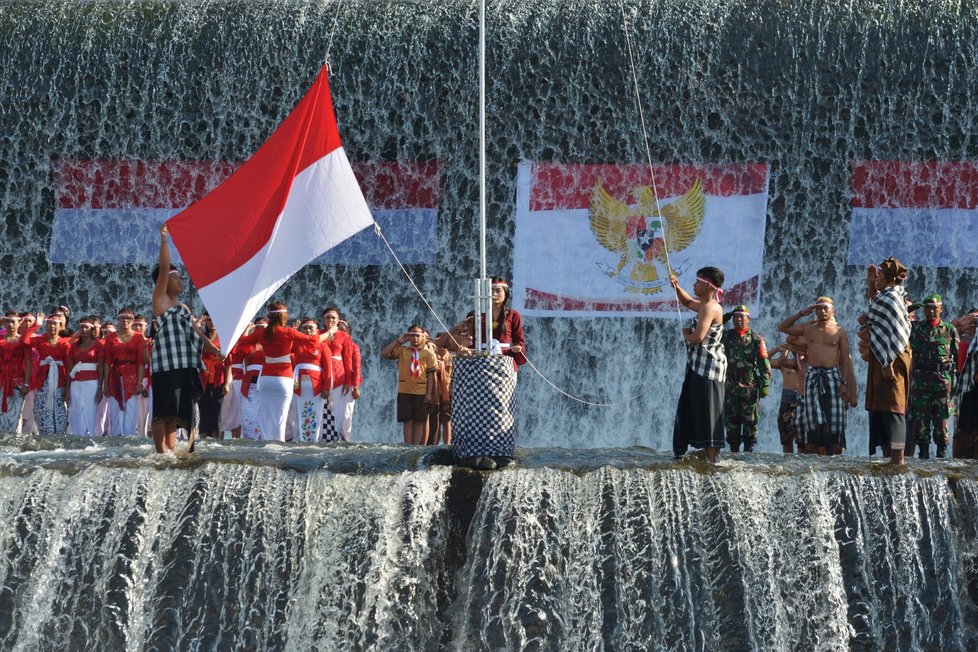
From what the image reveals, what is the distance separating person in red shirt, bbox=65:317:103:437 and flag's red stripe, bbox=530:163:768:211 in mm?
6124

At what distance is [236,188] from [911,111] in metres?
11.3

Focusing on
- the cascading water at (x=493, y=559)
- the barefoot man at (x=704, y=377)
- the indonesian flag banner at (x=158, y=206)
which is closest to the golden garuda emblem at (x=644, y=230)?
the indonesian flag banner at (x=158, y=206)

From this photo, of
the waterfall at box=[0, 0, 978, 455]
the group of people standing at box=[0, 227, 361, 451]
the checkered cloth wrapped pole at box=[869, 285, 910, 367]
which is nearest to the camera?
the checkered cloth wrapped pole at box=[869, 285, 910, 367]

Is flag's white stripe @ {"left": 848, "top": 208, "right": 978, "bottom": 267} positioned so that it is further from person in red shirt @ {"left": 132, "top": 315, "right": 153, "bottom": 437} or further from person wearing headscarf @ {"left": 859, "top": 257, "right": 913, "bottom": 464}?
person in red shirt @ {"left": 132, "top": 315, "right": 153, "bottom": 437}

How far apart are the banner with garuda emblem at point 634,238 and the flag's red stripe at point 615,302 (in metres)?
0.01

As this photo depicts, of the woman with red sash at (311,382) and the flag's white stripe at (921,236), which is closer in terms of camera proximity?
the woman with red sash at (311,382)

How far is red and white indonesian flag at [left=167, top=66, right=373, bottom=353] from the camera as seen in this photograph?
9.82 m

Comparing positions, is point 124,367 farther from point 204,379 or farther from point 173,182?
point 173,182

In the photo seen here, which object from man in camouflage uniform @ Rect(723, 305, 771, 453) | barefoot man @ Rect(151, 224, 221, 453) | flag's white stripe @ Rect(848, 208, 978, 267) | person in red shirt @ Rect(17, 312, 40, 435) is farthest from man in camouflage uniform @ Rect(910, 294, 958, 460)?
person in red shirt @ Rect(17, 312, 40, 435)

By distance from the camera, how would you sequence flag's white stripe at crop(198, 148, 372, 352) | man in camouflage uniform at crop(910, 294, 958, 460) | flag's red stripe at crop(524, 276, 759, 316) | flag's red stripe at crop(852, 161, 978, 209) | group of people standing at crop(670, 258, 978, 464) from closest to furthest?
1. flag's white stripe at crop(198, 148, 372, 352)
2. group of people standing at crop(670, 258, 978, 464)
3. man in camouflage uniform at crop(910, 294, 958, 460)
4. flag's red stripe at crop(524, 276, 759, 316)
5. flag's red stripe at crop(852, 161, 978, 209)

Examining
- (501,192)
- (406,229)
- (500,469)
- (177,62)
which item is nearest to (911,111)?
(501,192)

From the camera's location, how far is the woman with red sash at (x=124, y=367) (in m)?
14.4

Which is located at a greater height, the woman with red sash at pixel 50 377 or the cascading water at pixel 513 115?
the cascading water at pixel 513 115

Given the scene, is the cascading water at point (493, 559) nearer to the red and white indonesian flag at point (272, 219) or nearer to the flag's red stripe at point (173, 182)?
the red and white indonesian flag at point (272, 219)
